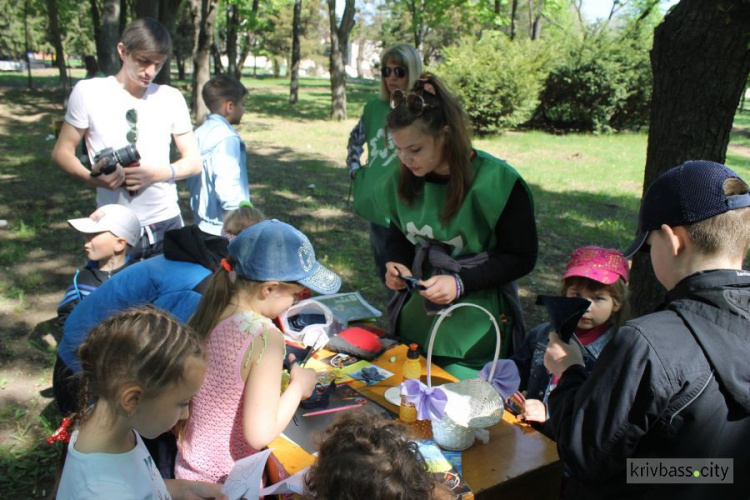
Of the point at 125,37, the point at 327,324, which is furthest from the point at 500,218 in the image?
the point at 125,37

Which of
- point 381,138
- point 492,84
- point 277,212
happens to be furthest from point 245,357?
point 492,84

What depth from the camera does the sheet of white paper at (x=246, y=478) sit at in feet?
5.68

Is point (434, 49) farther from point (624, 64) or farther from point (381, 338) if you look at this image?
point (381, 338)

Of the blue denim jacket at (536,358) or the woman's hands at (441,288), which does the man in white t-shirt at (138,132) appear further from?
the blue denim jacket at (536,358)

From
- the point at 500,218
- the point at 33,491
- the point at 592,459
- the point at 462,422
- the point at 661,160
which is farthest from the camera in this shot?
the point at 661,160

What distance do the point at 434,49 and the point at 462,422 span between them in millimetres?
48747

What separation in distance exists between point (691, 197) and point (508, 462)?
1.03 metres

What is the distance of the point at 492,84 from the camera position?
48.7 feet

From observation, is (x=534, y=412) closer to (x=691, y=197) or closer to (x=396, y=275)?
(x=396, y=275)

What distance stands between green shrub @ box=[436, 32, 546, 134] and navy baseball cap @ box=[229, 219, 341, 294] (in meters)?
13.4

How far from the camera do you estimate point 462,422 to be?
189cm

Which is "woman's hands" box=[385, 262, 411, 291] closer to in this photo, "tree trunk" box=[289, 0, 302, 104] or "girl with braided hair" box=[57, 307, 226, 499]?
"girl with braided hair" box=[57, 307, 226, 499]

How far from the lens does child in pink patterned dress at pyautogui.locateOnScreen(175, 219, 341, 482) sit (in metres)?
1.89

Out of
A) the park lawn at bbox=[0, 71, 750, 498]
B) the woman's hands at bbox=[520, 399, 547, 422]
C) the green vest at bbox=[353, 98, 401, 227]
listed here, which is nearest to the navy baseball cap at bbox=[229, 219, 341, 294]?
the woman's hands at bbox=[520, 399, 547, 422]
